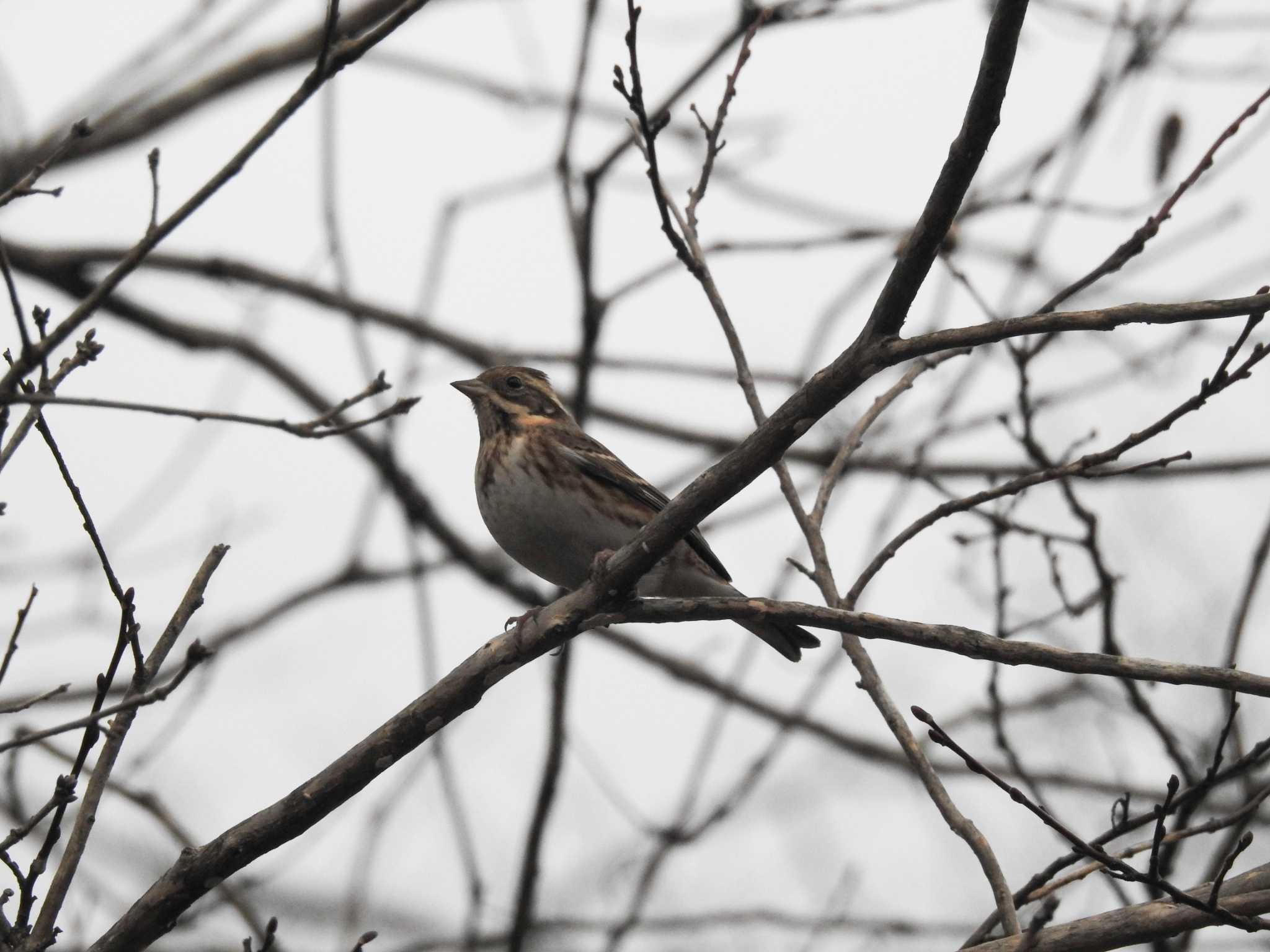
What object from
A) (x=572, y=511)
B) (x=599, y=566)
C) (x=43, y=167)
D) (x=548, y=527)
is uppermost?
(x=572, y=511)

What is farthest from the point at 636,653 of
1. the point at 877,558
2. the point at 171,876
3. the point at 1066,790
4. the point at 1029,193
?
the point at 171,876

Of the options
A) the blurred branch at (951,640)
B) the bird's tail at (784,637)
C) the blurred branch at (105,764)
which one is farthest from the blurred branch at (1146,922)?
the bird's tail at (784,637)

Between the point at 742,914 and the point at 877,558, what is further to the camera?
the point at 742,914

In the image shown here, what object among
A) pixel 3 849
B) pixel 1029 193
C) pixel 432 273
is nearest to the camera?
pixel 3 849

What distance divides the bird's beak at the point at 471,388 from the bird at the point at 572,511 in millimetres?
382

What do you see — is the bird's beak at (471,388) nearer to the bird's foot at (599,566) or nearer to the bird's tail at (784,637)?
the bird's tail at (784,637)

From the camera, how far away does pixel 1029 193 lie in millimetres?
7059

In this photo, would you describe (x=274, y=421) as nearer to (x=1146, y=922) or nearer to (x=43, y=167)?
(x=43, y=167)

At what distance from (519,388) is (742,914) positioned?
3042 mm

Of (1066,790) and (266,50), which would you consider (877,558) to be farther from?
(266,50)

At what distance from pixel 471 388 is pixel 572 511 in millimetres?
1396

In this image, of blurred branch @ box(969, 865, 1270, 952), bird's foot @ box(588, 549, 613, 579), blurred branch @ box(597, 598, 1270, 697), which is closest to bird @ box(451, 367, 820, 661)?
bird's foot @ box(588, 549, 613, 579)

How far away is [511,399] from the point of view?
814 cm

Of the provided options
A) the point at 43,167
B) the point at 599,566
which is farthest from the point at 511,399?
the point at 43,167
